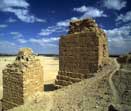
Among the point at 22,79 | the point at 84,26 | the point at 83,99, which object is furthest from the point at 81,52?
the point at 83,99

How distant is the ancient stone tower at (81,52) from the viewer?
12.8 meters

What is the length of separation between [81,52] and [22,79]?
13.8ft

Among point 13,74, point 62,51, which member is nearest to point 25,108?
point 13,74

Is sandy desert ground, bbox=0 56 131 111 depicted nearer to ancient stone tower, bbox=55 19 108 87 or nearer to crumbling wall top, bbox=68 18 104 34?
ancient stone tower, bbox=55 19 108 87

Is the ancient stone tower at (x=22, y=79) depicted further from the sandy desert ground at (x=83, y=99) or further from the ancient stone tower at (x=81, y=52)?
the ancient stone tower at (x=81, y=52)

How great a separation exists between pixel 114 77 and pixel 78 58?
3694 millimetres

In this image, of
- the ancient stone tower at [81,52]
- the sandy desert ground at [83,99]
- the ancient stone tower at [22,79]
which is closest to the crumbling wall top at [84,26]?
the ancient stone tower at [81,52]

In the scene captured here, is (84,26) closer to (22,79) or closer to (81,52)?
(81,52)

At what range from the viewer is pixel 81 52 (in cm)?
1335

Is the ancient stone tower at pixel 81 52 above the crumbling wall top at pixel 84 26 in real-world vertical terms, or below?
below

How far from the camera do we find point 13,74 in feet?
36.9

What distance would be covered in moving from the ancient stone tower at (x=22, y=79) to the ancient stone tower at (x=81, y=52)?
8.58ft

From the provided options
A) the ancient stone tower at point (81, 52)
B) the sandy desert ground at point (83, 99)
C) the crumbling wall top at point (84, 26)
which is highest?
the crumbling wall top at point (84, 26)

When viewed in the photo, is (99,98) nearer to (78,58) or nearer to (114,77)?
(114,77)
